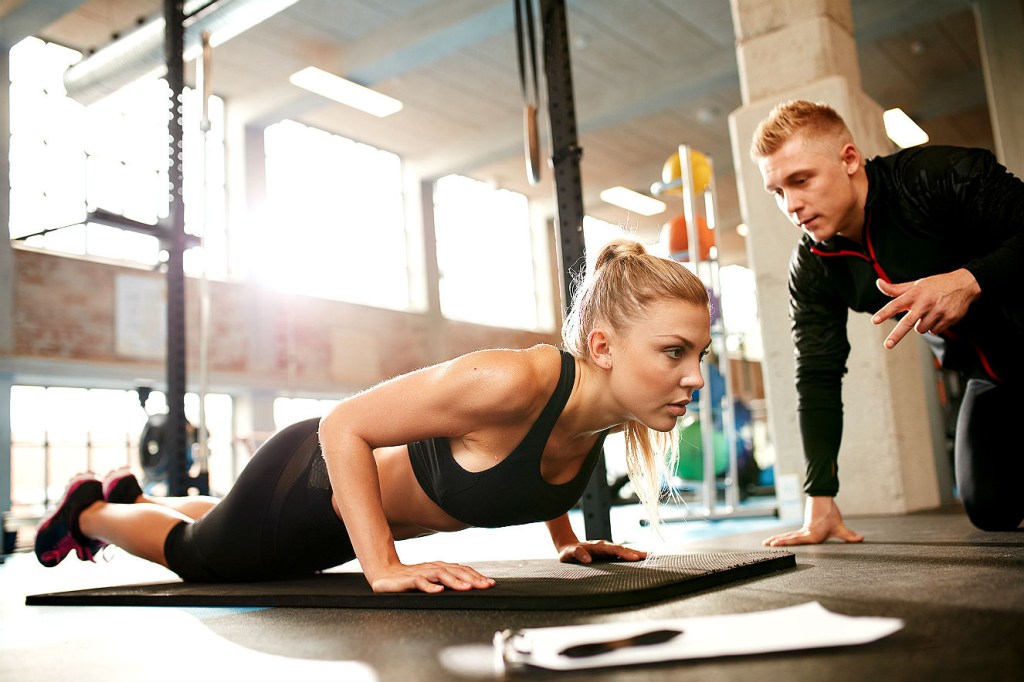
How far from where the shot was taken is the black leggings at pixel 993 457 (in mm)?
2205

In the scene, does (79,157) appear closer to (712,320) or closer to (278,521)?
(712,320)

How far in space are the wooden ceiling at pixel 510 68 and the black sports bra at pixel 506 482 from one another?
19.4 ft

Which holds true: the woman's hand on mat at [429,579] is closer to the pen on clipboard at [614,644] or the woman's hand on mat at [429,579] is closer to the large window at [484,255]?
the pen on clipboard at [614,644]

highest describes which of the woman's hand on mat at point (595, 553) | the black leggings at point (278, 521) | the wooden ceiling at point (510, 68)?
the wooden ceiling at point (510, 68)

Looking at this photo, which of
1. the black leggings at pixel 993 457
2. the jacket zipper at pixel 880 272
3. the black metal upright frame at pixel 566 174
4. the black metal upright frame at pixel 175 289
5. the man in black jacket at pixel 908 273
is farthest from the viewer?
the black metal upright frame at pixel 175 289

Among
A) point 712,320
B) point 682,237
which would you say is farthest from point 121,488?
point 682,237

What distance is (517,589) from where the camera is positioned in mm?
1485

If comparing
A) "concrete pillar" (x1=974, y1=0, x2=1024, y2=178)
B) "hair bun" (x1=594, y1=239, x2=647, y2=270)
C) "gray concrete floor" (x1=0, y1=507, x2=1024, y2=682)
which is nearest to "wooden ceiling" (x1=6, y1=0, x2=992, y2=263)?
"concrete pillar" (x1=974, y1=0, x2=1024, y2=178)

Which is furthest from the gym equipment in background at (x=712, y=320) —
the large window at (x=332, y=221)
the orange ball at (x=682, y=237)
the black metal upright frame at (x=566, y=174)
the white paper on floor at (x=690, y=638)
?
the large window at (x=332, y=221)

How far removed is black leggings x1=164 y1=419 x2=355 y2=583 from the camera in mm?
1935

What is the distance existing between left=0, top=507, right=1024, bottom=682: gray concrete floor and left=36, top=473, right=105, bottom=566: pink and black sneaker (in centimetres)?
33

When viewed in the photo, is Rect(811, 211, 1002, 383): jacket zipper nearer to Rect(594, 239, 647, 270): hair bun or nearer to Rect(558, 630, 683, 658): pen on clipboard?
Rect(594, 239, 647, 270): hair bun

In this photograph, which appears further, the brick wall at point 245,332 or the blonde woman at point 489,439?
the brick wall at point 245,332

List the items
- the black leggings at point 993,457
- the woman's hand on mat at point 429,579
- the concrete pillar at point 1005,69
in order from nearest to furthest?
the woman's hand on mat at point 429,579
the black leggings at point 993,457
the concrete pillar at point 1005,69
